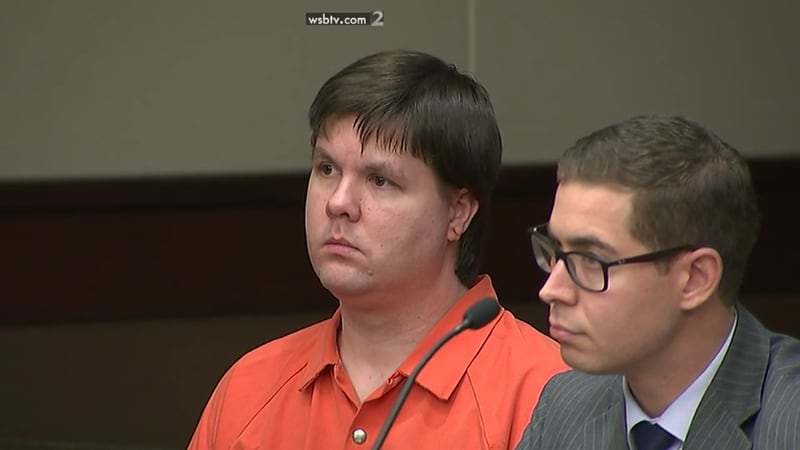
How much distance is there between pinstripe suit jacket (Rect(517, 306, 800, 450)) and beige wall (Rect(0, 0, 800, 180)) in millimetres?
2477

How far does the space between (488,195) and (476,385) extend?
0.36m

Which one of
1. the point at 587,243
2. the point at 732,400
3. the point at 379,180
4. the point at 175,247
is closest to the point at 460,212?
the point at 379,180

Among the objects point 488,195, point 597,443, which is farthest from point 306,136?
point 597,443

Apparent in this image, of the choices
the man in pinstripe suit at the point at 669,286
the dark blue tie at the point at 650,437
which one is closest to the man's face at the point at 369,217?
the man in pinstripe suit at the point at 669,286

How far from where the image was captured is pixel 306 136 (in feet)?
15.1

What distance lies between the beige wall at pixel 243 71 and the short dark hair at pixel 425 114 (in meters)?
1.86

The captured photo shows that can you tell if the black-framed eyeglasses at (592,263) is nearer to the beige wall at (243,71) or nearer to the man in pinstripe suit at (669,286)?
the man in pinstripe suit at (669,286)

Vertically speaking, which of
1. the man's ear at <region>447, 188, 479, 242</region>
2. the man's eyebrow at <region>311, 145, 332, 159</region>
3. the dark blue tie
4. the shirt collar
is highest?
the man's eyebrow at <region>311, 145, 332, 159</region>

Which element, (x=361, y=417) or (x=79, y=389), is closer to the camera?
(x=361, y=417)

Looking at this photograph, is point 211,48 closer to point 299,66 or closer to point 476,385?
point 299,66

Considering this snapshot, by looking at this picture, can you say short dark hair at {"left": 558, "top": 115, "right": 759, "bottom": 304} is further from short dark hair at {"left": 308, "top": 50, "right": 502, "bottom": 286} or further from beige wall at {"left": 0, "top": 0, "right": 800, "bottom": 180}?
beige wall at {"left": 0, "top": 0, "right": 800, "bottom": 180}

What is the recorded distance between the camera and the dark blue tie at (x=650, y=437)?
212cm

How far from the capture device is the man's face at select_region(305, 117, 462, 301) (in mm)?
2588

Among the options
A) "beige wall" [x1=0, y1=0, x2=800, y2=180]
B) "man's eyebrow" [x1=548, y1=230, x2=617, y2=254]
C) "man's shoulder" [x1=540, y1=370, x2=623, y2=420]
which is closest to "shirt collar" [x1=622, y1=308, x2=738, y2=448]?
"man's shoulder" [x1=540, y1=370, x2=623, y2=420]
